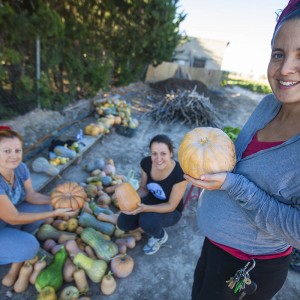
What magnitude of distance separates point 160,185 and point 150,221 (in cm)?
41

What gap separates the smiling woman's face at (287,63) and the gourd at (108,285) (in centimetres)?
208

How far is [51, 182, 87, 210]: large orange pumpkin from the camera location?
2.39m

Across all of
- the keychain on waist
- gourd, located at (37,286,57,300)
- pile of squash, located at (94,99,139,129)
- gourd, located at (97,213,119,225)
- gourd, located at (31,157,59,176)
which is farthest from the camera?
pile of squash, located at (94,99,139,129)

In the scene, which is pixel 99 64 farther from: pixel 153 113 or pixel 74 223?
pixel 74 223

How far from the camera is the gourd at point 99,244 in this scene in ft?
8.26

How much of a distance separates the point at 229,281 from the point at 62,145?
4.05m

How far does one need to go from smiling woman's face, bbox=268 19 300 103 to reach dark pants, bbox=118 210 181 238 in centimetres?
195

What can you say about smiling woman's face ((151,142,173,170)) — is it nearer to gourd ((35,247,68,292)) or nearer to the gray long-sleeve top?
the gray long-sleeve top

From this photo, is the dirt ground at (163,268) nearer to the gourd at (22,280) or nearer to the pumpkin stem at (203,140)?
the gourd at (22,280)

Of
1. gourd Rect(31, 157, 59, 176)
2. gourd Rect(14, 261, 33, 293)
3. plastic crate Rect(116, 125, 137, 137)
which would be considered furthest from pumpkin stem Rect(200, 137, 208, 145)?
plastic crate Rect(116, 125, 137, 137)

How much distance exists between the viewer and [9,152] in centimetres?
206

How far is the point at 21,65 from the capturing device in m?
5.25

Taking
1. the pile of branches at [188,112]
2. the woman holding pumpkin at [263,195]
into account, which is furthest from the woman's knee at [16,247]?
the pile of branches at [188,112]

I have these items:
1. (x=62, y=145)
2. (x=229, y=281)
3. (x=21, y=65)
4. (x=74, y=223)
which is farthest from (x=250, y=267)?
(x=21, y=65)
